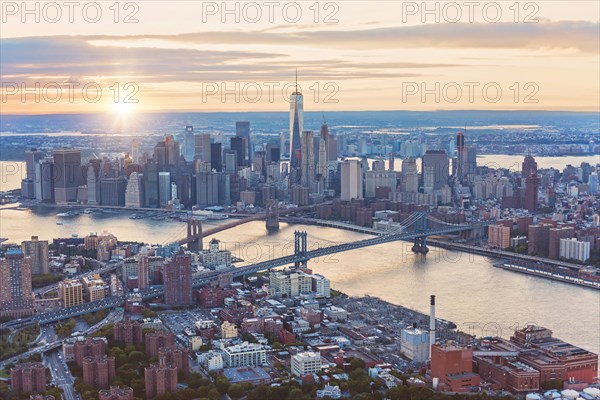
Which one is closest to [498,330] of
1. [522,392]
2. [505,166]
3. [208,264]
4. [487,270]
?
[522,392]

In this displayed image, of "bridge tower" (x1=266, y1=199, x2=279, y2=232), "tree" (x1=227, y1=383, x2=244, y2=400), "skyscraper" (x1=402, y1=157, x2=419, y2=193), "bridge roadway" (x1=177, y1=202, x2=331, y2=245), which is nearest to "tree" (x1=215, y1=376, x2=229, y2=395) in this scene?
"tree" (x1=227, y1=383, x2=244, y2=400)

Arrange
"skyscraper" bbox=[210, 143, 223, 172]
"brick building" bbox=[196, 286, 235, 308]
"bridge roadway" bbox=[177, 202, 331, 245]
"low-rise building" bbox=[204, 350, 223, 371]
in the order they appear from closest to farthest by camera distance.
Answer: "low-rise building" bbox=[204, 350, 223, 371] < "brick building" bbox=[196, 286, 235, 308] < "bridge roadway" bbox=[177, 202, 331, 245] < "skyscraper" bbox=[210, 143, 223, 172]

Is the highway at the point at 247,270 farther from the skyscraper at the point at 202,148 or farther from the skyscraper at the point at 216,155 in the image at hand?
the skyscraper at the point at 202,148

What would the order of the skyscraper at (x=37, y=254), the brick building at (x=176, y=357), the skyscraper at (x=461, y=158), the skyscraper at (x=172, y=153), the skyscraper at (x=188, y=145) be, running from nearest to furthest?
1. the brick building at (x=176, y=357)
2. the skyscraper at (x=37, y=254)
3. the skyscraper at (x=172, y=153)
4. the skyscraper at (x=461, y=158)
5. the skyscraper at (x=188, y=145)

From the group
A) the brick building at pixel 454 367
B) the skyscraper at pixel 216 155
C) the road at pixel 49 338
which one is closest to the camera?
the brick building at pixel 454 367

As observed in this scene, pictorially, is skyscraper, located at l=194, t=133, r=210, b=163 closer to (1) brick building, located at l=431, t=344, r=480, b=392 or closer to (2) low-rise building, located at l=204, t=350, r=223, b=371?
(2) low-rise building, located at l=204, t=350, r=223, b=371

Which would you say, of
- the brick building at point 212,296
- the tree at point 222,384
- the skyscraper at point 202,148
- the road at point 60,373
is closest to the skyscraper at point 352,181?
the skyscraper at point 202,148

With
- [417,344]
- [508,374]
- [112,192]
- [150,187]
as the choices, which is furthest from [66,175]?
[508,374]
